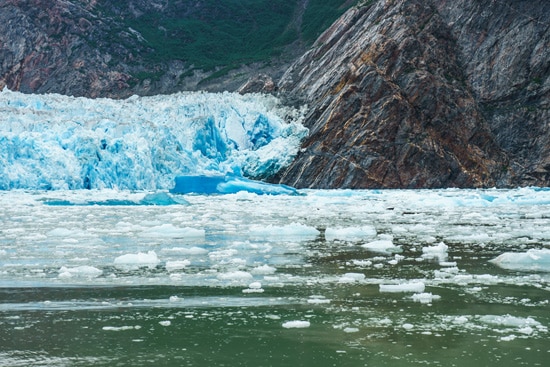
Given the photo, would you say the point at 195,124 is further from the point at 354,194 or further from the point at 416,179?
the point at 416,179

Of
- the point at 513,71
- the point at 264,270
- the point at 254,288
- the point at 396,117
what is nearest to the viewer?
the point at 254,288

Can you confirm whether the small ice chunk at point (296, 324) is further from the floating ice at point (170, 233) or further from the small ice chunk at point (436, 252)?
the floating ice at point (170, 233)

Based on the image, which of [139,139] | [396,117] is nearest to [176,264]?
[139,139]

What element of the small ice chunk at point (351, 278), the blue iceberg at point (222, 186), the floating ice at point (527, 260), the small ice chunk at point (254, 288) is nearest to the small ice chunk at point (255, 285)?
the small ice chunk at point (254, 288)

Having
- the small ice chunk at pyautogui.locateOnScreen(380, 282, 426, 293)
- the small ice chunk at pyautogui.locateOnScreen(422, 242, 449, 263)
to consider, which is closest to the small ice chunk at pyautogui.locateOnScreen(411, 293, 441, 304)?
the small ice chunk at pyautogui.locateOnScreen(380, 282, 426, 293)

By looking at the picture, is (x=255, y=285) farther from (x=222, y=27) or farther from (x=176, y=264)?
(x=222, y=27)

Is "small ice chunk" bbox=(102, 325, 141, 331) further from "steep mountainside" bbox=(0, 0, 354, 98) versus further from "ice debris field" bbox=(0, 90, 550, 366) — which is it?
"steep mountainside" bbox=(0, 0, 354, 98)
